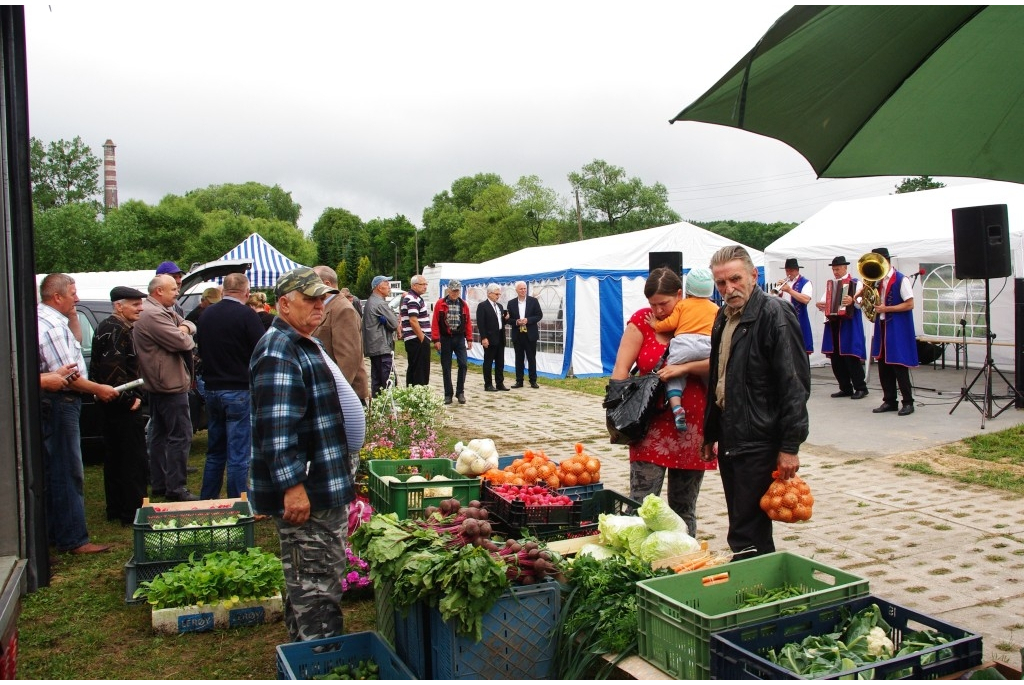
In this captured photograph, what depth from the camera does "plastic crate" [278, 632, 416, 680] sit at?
3469mm

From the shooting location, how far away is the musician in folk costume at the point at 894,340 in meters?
10.9

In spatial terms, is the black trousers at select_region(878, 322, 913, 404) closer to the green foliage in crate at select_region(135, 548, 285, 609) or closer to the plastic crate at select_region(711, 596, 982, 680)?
the plastic crate at select_region(711, 596, 982, 680)

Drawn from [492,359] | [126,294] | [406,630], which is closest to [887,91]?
[406,630]

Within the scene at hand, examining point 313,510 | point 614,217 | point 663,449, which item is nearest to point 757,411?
point 663,449

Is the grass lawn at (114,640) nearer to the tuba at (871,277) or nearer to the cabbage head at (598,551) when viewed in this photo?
the cabbage head at (598,551)

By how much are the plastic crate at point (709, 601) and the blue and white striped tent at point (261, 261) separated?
1800 centimetres

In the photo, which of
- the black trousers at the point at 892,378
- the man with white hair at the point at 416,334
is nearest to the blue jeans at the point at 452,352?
the man with white hair at the point at 416,334

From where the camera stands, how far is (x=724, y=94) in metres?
3.37

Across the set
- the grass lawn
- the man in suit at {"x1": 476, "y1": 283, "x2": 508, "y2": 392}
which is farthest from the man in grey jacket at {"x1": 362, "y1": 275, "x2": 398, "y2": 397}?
the grass lawn

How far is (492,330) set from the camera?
15164mm

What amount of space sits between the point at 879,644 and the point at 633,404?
2.14 metres

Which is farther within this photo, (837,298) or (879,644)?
(837,298)

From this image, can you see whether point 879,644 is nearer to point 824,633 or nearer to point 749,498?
point 824,633

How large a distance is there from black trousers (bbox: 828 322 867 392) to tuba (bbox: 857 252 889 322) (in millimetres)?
721
